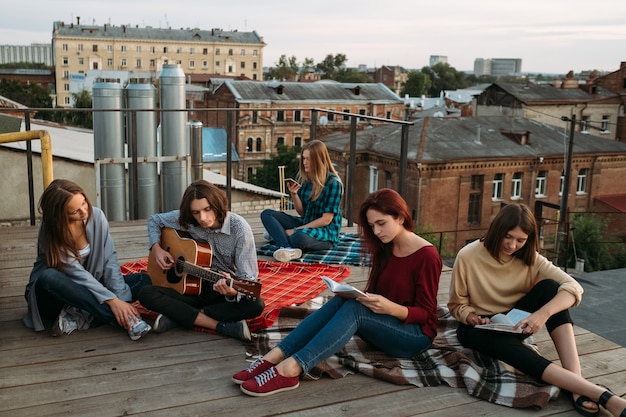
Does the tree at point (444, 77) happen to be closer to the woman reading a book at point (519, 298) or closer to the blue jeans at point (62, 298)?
the woman reading a book at point (519, 298)

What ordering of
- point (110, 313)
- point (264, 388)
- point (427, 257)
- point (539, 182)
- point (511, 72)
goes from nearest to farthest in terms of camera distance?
point (264, 388)
point (427, 257)
point (110, 313)
point (539, 182)
point (511, 72)

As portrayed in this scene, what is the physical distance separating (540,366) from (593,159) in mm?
37294

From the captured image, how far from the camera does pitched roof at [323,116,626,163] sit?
33.7 m

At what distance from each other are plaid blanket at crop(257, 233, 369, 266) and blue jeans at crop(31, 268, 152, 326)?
1899mm

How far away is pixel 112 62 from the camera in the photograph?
91688mm

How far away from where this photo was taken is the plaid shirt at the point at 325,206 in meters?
5.38

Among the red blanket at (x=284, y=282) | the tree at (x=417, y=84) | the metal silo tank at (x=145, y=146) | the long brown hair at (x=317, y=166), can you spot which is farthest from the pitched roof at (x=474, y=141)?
the tree at (x=417, y=84)

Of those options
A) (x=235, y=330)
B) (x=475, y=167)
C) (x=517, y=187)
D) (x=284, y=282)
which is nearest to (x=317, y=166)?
(x=284, y=282)

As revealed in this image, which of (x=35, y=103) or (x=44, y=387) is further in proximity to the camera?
(x=35, y=103)

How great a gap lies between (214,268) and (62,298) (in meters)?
0.84

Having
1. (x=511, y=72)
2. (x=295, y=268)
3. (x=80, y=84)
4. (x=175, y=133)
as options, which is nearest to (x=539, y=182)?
(x=175, y=133)

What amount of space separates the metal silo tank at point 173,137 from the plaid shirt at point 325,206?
5.84m

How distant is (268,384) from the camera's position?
2.98 metres

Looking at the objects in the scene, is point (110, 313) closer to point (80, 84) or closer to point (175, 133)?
point (175, 133)
